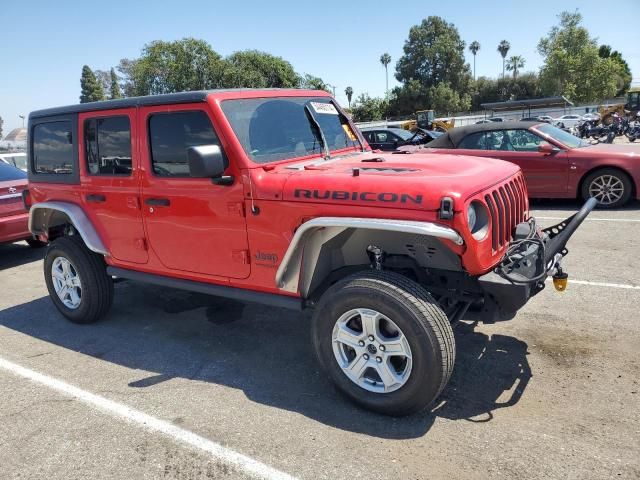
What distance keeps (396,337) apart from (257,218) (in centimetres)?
121

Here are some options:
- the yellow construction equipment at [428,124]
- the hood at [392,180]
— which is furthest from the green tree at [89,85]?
the hood at [392,180]

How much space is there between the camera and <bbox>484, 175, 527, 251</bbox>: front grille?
3047mm

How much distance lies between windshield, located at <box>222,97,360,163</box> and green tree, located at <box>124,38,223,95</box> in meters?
47.6

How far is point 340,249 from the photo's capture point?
140 inches

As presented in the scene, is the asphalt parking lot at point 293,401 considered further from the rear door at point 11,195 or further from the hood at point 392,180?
the rear door at point 11,195

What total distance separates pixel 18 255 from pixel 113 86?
113 meters

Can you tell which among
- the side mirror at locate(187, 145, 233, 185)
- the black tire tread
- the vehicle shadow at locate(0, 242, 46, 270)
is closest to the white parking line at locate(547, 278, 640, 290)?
the black tire tread

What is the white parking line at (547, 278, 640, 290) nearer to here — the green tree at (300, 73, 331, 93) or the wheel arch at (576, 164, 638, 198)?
the wheel arch at (576, 164, 638, 198)

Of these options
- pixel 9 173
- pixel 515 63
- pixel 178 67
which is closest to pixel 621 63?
pixel 515 63

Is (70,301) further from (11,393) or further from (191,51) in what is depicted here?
(191,51)

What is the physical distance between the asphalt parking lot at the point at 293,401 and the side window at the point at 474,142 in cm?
452

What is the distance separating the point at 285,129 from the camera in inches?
153

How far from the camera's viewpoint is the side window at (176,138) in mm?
3668

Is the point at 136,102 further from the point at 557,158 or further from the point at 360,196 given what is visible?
the point at 557,158
